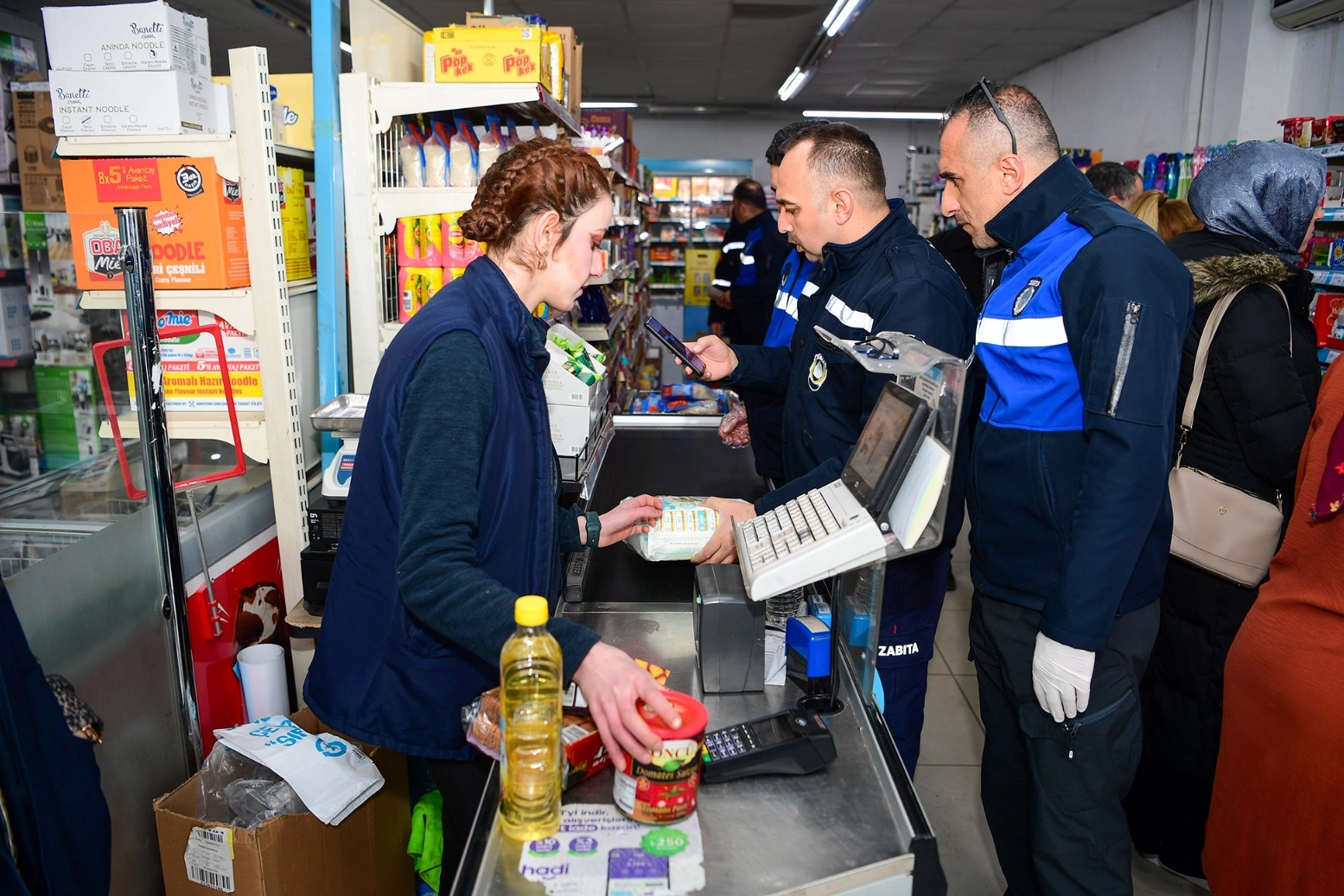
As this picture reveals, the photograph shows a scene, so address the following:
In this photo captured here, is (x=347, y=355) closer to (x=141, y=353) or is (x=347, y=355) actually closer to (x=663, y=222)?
(x=141, y=353)

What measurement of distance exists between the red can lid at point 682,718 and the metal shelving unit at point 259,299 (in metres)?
1.64

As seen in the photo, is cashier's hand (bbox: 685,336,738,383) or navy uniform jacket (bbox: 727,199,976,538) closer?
navy uniform jacket (bbox: 727,199,976,538)

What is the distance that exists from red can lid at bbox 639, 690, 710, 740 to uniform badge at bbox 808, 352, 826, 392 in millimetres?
1093

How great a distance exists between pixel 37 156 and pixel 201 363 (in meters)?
1.67

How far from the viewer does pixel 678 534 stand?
6.06ft

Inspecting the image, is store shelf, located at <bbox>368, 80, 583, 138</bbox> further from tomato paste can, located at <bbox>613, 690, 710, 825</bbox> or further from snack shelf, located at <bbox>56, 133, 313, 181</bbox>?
tomato paste can, located at <bbox>613, 690, 710, 825</bbox>

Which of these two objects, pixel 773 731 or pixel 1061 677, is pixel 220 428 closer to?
pixel 773 731

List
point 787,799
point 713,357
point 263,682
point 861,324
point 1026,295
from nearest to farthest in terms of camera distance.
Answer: point 787,799, point 1026,295, point 861,324, point 263,682, point 713,357

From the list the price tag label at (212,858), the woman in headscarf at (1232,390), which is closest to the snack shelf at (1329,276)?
the woman in headscarf at (1232,390)

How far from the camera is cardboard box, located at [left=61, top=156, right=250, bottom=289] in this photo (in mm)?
2318

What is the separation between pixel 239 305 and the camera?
2.41 metres

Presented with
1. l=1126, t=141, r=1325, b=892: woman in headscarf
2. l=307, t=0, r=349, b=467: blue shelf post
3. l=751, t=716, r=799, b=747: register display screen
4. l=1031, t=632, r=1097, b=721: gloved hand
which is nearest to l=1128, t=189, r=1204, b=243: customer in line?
l=1126, t=141, r=1325, b=892: woman in headscarf

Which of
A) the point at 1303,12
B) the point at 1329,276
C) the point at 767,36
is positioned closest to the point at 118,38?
the point at 1329,276

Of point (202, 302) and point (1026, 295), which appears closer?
point (1026, 295)
